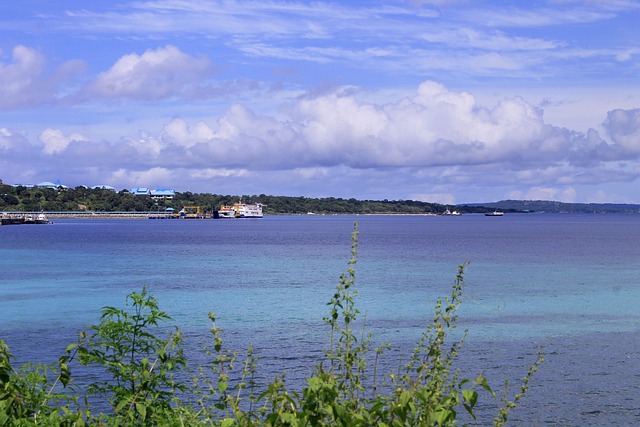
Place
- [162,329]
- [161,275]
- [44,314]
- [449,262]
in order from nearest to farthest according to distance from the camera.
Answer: [162,329] < [44,314] < [161,275] < [449,262]

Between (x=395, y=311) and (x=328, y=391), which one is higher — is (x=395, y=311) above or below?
below

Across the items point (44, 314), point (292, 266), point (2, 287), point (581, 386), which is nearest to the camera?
point (581, 386)

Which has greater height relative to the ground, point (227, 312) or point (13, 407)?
point (13, 407)

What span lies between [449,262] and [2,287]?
1734 inches

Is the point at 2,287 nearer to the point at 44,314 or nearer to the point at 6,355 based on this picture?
the point at 44,314

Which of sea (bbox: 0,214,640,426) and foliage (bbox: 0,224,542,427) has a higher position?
foliage (bbox: 0,224,542,427)

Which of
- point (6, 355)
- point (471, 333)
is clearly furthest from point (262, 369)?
point (6, 355)

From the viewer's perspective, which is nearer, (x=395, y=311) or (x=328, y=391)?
(x=328, y=391)

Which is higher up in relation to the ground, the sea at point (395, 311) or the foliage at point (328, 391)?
the foliage at point (328, 391)

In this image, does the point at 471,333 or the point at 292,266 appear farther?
the point at 292,266

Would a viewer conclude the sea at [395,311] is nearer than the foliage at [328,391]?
No

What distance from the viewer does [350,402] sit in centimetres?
637

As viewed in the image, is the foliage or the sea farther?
the sea

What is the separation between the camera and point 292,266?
7694 cm
